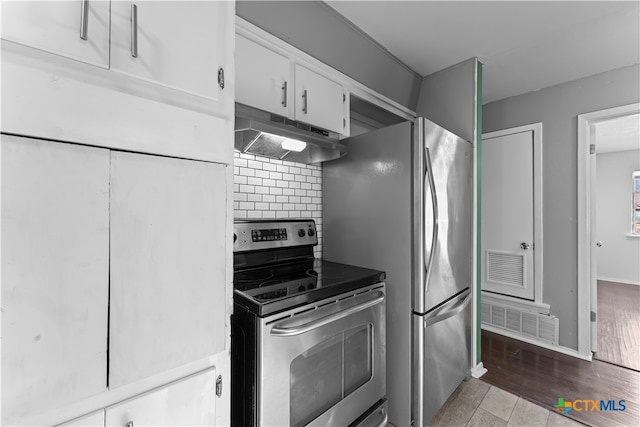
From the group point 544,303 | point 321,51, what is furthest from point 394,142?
point 544,303

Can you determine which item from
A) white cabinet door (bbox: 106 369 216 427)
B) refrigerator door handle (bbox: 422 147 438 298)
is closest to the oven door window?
white cabinet door (bbox: 106 369 216 427)

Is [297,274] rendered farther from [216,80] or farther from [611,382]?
[611,382]

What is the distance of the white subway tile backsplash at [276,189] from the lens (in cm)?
175

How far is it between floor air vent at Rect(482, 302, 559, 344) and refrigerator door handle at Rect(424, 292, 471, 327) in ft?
4.17

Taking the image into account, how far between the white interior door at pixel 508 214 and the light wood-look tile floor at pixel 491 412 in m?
1.33

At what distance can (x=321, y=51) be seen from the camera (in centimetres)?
181

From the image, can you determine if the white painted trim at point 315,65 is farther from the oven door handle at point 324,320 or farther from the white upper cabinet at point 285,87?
the oven door handle at point 324,320

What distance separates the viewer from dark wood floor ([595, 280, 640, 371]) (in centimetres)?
257

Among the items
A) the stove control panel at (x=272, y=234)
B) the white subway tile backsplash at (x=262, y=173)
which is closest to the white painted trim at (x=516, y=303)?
the stove control panel at (x=272, y=234)

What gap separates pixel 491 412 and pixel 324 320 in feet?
4.98

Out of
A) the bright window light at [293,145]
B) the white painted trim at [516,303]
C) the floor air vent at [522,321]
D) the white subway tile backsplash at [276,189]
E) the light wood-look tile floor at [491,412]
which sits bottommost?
the light wood-look tile floor at [491,412]

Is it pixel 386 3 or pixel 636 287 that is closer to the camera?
Answer: pixel 386 3

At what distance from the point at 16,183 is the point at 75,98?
0.76 feet

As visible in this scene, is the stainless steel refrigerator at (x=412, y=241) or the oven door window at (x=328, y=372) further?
the stainless steel refrigerator at (x=412, y=241)
